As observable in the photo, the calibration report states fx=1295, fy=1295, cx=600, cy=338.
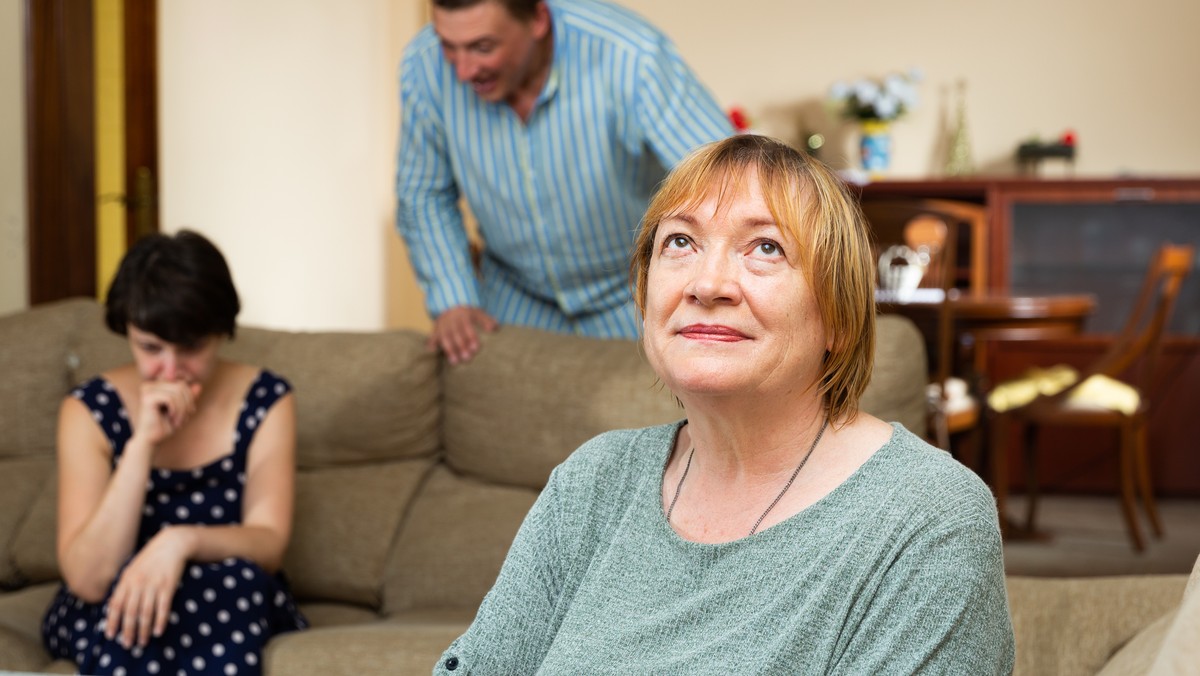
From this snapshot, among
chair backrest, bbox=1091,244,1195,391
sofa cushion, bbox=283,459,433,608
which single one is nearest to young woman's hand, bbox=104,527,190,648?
sofa cushion, bbox=283,459,433,608

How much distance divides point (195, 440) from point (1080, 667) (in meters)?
1.42

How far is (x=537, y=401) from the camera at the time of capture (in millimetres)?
2416

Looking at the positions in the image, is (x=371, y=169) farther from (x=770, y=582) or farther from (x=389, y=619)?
(x=770, y=582)

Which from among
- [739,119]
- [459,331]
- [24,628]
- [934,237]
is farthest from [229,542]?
[739,119]

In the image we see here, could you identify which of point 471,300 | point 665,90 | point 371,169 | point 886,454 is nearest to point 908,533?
point 886,454

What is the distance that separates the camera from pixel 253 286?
5.01 m

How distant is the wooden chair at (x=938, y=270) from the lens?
161 inches

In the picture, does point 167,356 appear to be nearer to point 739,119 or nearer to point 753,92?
point 739,119

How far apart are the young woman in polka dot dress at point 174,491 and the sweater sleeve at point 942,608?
3.94 feet

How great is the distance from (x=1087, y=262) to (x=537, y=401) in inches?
158

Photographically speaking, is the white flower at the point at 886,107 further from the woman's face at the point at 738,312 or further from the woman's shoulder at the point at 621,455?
the woman's face at the point at 738,312

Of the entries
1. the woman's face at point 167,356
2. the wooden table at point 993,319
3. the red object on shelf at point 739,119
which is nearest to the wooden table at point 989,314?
the wooden table at point 993,319

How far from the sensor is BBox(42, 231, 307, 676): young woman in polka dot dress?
6.29ft

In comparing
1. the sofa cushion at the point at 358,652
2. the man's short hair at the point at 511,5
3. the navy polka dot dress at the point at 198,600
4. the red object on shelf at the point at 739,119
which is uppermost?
the man's short hair at the point at 511,5
